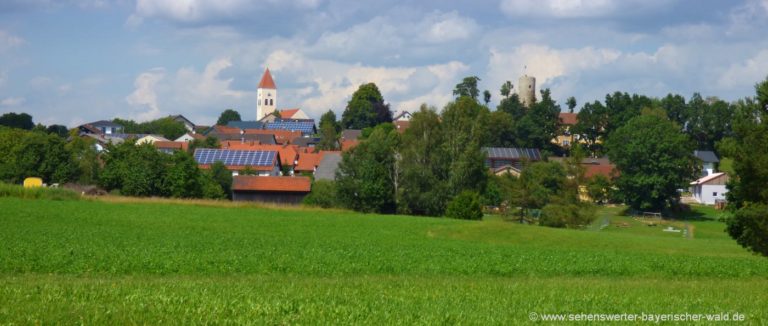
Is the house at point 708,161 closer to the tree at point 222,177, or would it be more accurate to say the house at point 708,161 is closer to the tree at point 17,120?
the tree at point 222,177

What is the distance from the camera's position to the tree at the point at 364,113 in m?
169

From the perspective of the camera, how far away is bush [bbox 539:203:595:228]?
235 ft

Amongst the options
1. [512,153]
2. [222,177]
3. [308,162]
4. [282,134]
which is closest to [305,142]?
[282,134]

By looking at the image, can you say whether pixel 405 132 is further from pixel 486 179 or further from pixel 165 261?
pixel 165 261

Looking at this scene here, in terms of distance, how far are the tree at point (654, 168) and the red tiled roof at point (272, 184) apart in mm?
36418

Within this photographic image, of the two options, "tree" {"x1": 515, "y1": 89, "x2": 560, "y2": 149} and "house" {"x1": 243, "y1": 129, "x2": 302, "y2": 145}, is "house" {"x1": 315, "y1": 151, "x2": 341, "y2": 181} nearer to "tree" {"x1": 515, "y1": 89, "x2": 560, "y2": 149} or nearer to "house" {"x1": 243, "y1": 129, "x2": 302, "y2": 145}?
"tree" {"x1": 515, "y1": 89, "x2": 560, "y2": 149}

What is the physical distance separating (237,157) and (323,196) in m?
39.4

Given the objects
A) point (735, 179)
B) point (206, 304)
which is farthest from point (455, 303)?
point (735, 179)

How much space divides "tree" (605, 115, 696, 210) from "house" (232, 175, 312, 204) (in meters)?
36.5

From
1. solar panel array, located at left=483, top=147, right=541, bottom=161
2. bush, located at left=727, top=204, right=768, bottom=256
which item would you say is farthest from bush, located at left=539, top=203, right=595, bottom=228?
solar panel array, located at left=483, top=147, right=541, bottom=161

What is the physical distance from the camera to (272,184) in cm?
8825

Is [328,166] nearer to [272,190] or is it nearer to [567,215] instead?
[272,190]

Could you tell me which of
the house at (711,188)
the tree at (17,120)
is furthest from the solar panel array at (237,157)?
the tree at (17,120)

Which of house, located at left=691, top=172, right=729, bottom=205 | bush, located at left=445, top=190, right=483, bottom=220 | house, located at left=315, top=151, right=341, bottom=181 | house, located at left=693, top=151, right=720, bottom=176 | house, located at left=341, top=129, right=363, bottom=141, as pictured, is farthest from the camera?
house, located at left=341, top=129, right=363, bottom=141
